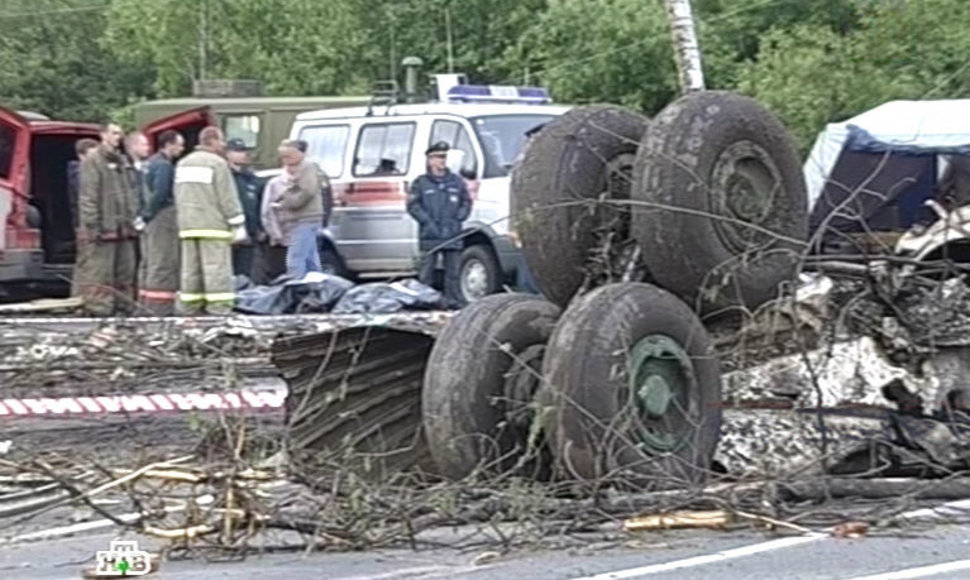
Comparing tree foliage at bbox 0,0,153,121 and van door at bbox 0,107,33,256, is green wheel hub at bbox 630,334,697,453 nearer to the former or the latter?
van door at bbox 0,107,33,256

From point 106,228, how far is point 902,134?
695 cm

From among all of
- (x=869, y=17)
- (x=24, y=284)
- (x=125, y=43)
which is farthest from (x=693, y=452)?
(x=125, y=43)

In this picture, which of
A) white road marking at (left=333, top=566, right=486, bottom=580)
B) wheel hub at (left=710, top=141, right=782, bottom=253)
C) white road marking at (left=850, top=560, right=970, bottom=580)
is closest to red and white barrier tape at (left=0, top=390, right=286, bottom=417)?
wheel hub at (left=710, top=141, right=782, bottom=253)

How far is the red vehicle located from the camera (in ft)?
64.3

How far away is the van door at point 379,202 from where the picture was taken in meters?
20.4

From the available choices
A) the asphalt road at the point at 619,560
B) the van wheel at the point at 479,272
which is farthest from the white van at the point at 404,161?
the asphalt road at the point at 619,560

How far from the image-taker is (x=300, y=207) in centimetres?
1819

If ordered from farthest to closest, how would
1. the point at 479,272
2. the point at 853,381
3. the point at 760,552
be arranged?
1. the point at 479,272
2. the point at 853,381
3. the point at 760,552

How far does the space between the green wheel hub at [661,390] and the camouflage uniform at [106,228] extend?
27.6 ft

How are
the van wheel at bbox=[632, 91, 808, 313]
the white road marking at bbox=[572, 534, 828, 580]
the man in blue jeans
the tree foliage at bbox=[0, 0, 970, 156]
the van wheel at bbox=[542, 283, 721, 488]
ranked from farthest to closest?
1. the tree foliage at bbox=[0, 0, 970, 156]
2. the man in blue jeans
3. the van wheel at bbox=[632, 91, 808, 313]
4. the van wheel at bbox=[542, 283, 721, 488]
5. the white road marking at bbox=[572, 534, 828, 580]

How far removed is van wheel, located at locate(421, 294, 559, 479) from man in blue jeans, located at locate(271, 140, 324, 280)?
8634mm

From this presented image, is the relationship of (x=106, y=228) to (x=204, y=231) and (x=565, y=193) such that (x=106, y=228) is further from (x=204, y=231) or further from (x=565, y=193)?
(x=565, y=193)

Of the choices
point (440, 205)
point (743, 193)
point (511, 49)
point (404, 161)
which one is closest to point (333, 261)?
point (404, 161)

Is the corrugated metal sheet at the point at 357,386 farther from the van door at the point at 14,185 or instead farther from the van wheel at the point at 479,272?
the van door at the point at 14,185
